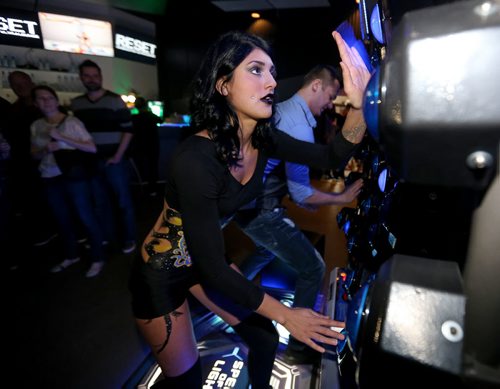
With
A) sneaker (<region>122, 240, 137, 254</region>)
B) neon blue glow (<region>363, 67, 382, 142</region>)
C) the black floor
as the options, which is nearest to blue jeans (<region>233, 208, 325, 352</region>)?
the black floor

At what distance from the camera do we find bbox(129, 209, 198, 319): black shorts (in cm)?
98

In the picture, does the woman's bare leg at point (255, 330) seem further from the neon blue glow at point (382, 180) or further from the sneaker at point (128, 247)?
the sneaker at point (128, 247)

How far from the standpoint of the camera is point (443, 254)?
56 cm

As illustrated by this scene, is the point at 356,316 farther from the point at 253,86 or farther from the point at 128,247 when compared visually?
the point at 128,247

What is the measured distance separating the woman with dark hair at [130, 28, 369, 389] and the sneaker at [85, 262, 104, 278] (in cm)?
173

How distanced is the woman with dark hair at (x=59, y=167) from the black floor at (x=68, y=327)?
7.1 inches

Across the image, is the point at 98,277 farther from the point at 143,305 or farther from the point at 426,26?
the point at 426,26

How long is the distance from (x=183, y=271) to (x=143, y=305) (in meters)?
0.16

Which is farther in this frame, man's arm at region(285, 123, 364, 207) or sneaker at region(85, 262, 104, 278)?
sneaker at region(85, 262, 104, 278)

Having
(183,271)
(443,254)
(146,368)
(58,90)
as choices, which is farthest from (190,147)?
(58,90)

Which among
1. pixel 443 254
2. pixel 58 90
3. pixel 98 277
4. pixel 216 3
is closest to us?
pixel 443 254

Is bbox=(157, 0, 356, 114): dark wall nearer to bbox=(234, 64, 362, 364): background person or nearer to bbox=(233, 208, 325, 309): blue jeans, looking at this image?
bbox=(234, 64, 362, 364): background person

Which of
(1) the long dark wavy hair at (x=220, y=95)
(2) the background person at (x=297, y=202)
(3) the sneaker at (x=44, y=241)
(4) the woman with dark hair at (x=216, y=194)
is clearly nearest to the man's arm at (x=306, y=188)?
(2) the background person at (x=297, y=202)

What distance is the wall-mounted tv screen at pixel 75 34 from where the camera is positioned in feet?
7.95
